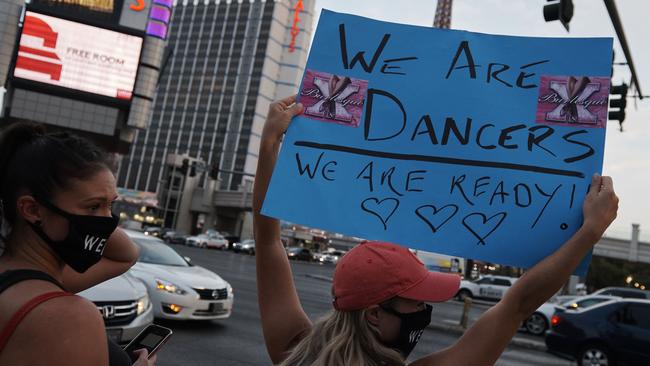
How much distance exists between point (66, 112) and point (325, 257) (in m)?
29.2

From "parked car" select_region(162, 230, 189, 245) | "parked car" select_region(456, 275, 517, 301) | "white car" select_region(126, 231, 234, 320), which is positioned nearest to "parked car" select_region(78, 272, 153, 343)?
"white car" select_region(126, 231, 234, 320)

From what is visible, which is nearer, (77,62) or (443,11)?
(77,62)

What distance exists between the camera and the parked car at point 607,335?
9.43 m

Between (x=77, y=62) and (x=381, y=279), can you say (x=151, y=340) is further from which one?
(x=77, y=62)

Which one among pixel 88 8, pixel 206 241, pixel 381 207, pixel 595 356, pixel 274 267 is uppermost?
pixel 88 8

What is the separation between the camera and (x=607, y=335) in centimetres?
977

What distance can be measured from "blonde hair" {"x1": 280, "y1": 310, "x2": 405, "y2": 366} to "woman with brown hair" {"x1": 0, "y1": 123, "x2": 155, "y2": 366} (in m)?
0.56

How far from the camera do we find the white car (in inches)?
339

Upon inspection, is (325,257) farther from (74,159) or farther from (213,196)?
(74,159)

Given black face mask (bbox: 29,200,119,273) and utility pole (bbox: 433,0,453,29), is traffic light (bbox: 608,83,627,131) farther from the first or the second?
utility pole (bbox: 433,0,453,29)

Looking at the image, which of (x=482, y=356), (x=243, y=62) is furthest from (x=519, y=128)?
(x=243, y=62)

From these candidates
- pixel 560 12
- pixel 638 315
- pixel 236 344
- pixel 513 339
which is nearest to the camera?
pixel 560 12

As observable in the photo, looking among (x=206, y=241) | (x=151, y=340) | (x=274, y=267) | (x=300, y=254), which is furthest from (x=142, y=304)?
(x=300, y=254)

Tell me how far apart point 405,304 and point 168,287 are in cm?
768
